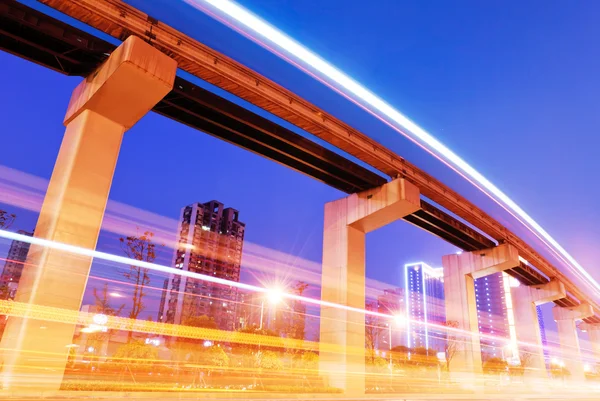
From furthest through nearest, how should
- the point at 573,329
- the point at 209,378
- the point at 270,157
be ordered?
1. the point at 573,329
2. the point at 270,157
3. the point at 209,378

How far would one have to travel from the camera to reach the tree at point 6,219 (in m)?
21.1

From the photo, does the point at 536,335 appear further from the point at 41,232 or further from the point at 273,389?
the point at 41,232

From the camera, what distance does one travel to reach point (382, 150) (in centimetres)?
1889

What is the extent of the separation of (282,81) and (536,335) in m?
37.9

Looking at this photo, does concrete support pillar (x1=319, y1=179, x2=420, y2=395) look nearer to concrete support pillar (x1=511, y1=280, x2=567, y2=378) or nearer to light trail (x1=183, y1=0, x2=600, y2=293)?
light trail (x1=183, y1=0, x2=600, y2=293)

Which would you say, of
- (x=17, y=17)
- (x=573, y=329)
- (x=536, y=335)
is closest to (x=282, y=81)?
(x=17, y=17)

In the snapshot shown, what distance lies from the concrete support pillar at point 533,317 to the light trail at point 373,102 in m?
20.5

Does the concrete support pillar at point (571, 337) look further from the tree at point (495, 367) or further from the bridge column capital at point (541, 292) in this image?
the tree at point (495, 367)

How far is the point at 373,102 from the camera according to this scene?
14805mm

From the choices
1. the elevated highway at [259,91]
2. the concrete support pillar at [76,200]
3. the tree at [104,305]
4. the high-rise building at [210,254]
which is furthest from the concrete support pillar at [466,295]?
the high-rise building at [210,254]

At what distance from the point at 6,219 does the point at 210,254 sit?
221 ft

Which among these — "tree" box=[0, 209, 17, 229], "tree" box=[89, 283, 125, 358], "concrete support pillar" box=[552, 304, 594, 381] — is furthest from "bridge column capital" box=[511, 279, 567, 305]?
"tree" box=[0, 209, 17, 229]

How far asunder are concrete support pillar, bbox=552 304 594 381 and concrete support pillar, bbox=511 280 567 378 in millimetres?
11016

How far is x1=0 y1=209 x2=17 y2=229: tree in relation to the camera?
2106 centimetres
